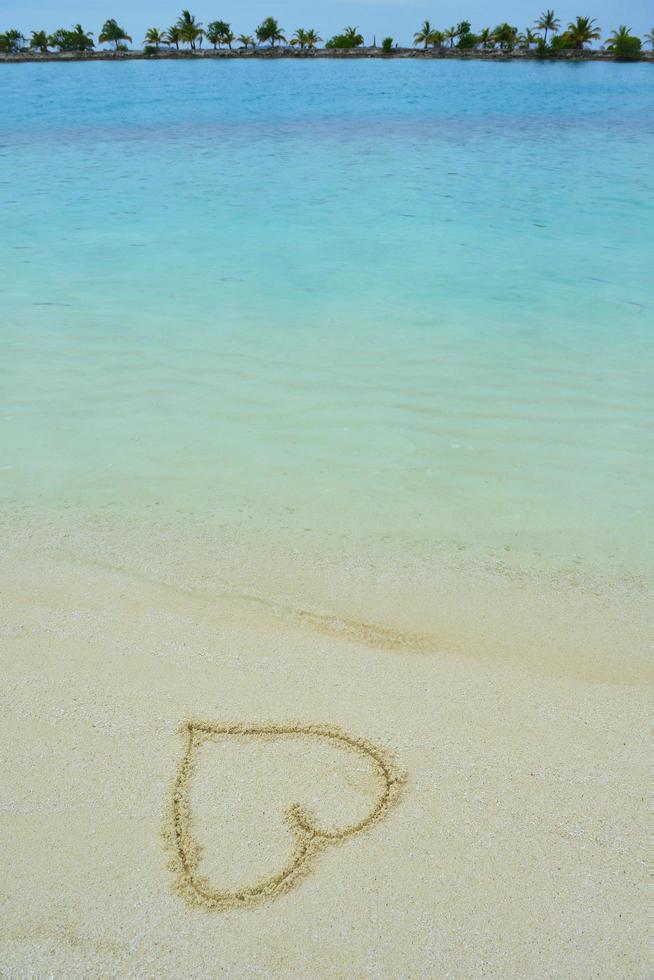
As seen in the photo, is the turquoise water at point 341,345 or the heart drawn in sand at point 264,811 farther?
the turquoise water at point 341,345

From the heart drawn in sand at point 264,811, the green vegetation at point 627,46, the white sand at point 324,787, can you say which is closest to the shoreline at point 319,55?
the green vegetation at point 627,46

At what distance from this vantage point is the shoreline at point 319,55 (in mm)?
64500

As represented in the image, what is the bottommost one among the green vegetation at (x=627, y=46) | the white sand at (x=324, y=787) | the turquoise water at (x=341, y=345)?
the white sand at (x=324, y=787)

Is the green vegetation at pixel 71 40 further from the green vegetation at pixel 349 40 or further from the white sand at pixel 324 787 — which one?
the white sand at pixel 324 787

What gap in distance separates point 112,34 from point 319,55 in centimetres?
2022

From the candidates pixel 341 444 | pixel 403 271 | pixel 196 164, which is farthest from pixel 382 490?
pixel 196 164

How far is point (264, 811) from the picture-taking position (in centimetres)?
250

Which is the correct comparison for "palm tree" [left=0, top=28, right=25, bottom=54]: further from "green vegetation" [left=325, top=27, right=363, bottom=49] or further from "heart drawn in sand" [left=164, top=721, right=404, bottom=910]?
"heart drawn in sand" [left=164, top=721, right=404, bottom=910]

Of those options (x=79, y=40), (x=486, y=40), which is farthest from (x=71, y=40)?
(x=486, y=40)

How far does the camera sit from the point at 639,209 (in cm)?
1264

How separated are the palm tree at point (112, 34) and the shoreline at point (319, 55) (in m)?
1.70

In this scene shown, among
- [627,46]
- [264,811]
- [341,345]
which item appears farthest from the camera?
[627,46]

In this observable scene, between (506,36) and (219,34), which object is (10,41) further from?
(506,36)

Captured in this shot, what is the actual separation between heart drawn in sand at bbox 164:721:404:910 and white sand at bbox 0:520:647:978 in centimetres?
2
